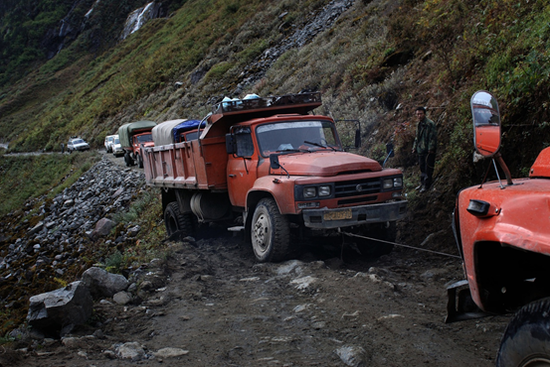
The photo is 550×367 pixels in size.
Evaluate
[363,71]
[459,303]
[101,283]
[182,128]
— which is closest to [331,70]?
[363,71]

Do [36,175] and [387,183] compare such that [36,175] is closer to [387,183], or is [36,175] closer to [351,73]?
[351,73]

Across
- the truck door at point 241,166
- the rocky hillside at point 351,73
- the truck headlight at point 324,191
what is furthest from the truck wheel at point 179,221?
the truck headlight at point 324,191

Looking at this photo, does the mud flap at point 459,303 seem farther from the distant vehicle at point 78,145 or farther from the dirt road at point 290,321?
the distant vehicle at point 78,145

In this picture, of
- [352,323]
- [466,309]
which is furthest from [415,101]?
[466,309]

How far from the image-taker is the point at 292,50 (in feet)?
85.9

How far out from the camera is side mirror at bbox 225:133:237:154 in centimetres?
819

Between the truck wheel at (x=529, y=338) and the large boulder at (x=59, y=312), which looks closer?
the truck wheel at (x=529, y=338)

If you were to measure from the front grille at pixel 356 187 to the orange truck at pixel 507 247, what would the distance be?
11.8 feet

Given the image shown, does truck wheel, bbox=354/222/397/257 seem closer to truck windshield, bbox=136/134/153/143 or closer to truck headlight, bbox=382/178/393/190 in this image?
truck headlight, bbox=382/178/393/190

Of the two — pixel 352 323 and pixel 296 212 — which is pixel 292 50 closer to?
pixel 296 212

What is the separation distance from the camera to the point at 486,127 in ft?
8.36

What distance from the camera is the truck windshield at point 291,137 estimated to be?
26.4ft

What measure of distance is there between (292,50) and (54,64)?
72497 mm

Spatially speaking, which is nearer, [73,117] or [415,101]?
[415,101]
